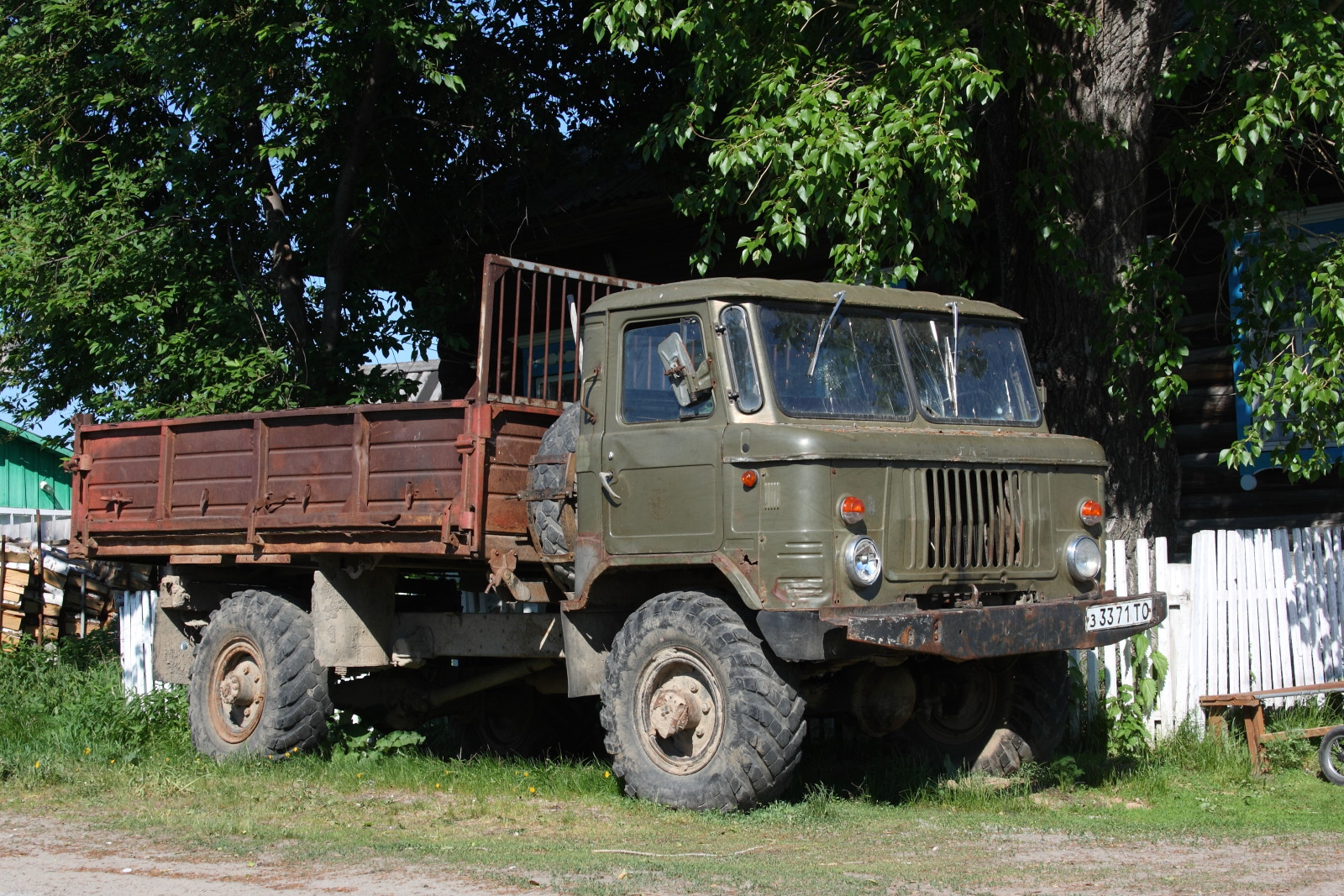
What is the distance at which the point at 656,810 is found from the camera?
23.6ft

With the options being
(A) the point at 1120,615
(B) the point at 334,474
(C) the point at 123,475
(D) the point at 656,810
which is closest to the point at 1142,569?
(A) the point at 1120,615

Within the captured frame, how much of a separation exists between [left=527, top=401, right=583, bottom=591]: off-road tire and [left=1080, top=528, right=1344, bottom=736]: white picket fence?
11.4ft

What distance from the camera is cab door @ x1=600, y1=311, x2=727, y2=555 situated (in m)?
7.16

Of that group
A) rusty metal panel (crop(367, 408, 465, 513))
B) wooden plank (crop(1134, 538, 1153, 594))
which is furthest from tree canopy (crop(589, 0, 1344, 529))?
rusty metal panel (crop(367, 408, 465, 513))

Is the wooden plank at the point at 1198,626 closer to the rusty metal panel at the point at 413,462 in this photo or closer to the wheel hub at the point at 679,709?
the wheel hub at the point at 679,709

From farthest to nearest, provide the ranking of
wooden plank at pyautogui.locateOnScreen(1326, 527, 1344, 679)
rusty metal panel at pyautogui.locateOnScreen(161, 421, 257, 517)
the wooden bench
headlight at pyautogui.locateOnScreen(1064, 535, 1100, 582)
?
1. wooden plank at pyautogui.locateOnScreen(1326, 527, 1344, 679)
2. rusty metal panel at pyautogui.locateOnScreen(161, 421, 257, 517)
3. the wooden bench
4. headlight at pyautogui.locateOnScreen(1064, 535, 1100, 582)

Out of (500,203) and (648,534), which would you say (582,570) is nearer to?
(648,534)

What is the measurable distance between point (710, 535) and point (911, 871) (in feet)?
6.55

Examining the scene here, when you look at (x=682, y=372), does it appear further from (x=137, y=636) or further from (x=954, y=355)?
(x=137, y=636)

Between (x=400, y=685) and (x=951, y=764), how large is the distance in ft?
12.6

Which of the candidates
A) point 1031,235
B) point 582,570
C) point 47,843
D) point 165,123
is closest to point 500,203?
point 165,123

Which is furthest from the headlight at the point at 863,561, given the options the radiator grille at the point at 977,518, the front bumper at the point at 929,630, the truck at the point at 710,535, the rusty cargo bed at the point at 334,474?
the rusty cargo bed at the point at 334,474

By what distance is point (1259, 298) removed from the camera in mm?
9078

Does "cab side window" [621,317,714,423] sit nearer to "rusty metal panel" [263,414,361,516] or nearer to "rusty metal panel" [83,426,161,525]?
"rusty metal panel" [263,414,361,516]
